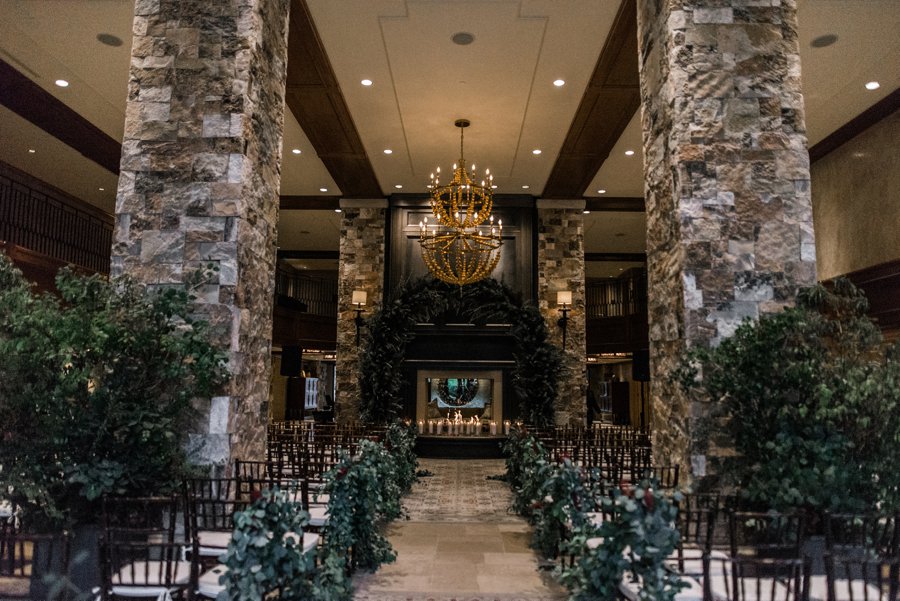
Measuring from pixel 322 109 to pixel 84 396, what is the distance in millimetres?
5850

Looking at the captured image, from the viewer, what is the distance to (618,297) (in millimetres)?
16562

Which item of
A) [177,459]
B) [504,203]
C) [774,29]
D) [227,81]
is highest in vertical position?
[504,203]

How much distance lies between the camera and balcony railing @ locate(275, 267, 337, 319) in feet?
57.1

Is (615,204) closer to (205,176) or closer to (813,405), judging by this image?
(813,405)

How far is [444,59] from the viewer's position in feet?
24.1

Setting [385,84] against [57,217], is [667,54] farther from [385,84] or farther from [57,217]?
[57,217]

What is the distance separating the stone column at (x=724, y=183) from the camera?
4445 millimetres

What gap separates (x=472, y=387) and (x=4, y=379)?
29.9ft

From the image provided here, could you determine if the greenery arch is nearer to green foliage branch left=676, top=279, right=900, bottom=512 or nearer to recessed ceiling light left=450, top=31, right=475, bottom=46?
recessed ceiling light left=450, top=31, right=475, bottom=46

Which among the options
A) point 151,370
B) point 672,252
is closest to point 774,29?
point 672,252

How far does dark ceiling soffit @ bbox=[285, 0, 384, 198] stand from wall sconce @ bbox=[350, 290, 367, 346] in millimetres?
1993

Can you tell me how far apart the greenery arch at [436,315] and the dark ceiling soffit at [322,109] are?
2.17 metres

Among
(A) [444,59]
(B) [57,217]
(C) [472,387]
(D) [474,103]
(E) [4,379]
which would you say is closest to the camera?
(E) [4,379]

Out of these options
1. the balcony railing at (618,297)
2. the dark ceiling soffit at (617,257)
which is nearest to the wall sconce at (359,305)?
the balcony railing at (618,297)
